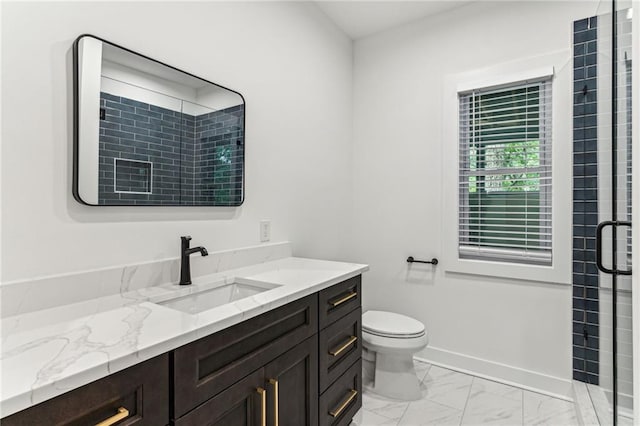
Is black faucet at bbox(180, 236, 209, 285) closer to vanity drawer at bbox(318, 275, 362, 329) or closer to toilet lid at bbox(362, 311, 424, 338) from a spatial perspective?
vanity drawer at bbox(318, 275, 362, 329)

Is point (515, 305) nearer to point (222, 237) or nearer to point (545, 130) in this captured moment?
point (545, 130)

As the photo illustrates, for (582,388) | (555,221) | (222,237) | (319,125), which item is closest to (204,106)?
(222,237)

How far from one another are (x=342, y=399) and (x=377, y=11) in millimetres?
2620

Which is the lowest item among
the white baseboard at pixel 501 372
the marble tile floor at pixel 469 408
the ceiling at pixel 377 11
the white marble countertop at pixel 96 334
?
the marble tile floor at pixel 469 408

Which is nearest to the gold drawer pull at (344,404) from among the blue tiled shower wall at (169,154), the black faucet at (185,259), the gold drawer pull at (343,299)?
the gold drawer pull at (343,299)

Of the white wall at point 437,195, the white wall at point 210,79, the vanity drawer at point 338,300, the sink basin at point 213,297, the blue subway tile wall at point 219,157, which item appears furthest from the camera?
the white wall at point 437,195

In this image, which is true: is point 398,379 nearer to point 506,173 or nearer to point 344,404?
point 344,404

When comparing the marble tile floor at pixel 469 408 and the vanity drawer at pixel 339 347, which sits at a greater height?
the vanity drawer at pixel 339 347

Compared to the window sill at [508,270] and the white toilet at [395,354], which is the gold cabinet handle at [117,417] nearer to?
the white toilet at [395,354]

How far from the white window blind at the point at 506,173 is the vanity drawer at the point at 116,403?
220 cm

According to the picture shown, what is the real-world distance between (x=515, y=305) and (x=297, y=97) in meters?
2.05

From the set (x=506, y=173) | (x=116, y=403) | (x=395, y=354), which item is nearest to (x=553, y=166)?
(x=506, y=173)

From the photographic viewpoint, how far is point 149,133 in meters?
1.41

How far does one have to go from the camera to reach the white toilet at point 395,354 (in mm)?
2096
